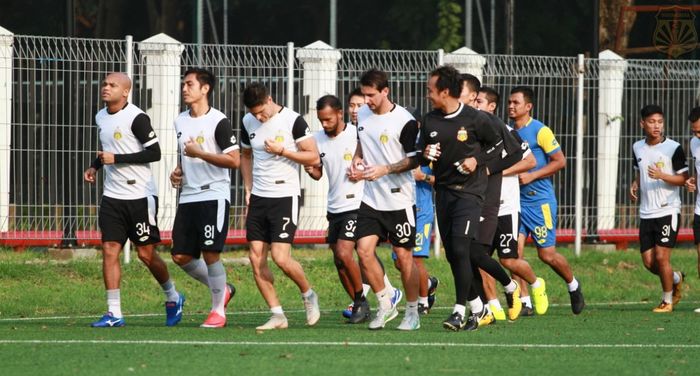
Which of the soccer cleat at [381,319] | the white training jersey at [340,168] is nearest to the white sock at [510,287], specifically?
the white training jersey at [340,168]

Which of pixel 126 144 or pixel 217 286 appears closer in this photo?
pixel 217 286

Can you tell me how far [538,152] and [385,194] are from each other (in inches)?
118

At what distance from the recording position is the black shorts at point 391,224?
13.3 metres

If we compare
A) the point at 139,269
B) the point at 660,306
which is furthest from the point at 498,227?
the point at 139,269

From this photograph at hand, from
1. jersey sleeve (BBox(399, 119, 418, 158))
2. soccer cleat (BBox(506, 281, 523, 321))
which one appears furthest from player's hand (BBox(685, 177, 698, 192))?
jersey sleeve (BBox(399, 119, 418, 158))

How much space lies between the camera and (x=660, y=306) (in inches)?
661

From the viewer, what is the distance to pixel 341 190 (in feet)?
46.9

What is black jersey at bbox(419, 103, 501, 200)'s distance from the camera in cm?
1284

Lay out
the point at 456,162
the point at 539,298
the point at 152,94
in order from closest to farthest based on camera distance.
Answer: the point at 456,162 → the point at 539,298 → the point at 152,94

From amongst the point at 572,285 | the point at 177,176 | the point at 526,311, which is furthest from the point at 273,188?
the point at 572,285

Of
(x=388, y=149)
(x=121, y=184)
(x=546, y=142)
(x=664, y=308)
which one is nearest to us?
(x=388, y=149)

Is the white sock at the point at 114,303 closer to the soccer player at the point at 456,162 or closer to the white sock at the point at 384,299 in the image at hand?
the white sock at the point at 384,299

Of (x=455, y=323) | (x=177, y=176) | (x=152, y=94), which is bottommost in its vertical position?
(x=455, y=323)

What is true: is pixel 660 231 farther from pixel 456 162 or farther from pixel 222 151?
pixel 222 151
